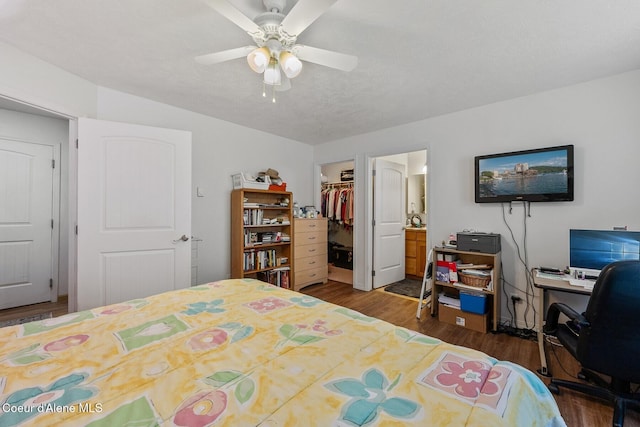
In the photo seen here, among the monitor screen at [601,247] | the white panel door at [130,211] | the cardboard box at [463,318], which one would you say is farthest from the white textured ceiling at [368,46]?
the cardboard box at [463,318]

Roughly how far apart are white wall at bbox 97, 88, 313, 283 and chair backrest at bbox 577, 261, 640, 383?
3.39 metres

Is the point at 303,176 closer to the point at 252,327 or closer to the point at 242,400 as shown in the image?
the point at 252,327

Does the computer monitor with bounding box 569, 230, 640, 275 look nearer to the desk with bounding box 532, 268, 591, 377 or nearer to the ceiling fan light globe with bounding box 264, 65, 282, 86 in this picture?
the desk with bounding box 532, 268, 591, 377

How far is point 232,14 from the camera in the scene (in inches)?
48.9

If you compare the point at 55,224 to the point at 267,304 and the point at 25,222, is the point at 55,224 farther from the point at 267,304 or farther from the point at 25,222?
the point at 267,304

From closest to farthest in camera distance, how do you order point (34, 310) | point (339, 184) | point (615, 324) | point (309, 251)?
point (615, 324) < point (34, 310) < point (309, 251) < point (339, 184)

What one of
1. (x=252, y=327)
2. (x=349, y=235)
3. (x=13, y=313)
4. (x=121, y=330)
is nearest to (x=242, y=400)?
(x=252, y=327)

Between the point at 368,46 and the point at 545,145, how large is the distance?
2.00 meters

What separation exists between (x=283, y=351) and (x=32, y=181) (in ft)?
13.1

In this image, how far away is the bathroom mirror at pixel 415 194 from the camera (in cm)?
503

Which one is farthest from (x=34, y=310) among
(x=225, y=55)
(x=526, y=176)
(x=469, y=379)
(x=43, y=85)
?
(x=526, y=176)

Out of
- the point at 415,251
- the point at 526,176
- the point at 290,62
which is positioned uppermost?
the point at 290,62

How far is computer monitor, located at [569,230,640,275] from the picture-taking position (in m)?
1.91

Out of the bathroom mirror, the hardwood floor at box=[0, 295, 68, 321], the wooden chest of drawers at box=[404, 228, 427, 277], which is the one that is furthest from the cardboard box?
the hardwood floor at box=[0, 295, 68, 321]
